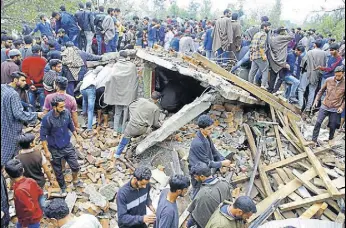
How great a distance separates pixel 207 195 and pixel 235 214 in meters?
0.68

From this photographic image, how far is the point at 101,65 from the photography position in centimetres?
974

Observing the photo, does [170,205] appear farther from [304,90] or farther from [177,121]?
[304,90]

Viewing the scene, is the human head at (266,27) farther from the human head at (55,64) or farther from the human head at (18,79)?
the human head at (18,79)

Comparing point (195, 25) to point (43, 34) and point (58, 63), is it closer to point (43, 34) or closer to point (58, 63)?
point (43, 34)

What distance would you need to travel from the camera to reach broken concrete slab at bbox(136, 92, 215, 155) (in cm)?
721

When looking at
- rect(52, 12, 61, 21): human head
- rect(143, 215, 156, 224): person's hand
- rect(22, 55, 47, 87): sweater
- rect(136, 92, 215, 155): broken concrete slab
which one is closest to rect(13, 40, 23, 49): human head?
rect(22, 55, 47, 87): sweater

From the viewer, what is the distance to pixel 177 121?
733 cm

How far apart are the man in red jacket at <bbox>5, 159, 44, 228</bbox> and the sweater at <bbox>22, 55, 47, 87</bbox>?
3.78 m

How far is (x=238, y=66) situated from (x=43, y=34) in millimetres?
6452

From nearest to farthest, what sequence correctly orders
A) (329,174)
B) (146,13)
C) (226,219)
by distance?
(226,219)
(329,174)
(146,13)

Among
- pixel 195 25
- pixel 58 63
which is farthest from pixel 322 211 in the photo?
pixel 195 25

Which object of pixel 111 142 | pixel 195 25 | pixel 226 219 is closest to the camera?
pixel 226 219

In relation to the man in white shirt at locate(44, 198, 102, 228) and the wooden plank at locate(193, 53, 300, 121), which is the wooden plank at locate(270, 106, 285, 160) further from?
the man in white shirt at locate(44, 198, 102, 228)

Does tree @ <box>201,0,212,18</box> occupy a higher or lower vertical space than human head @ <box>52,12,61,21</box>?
lower
